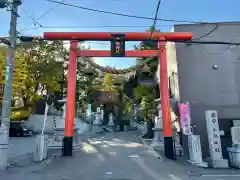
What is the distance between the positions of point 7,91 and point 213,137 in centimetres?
A: 865

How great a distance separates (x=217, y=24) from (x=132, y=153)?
816cm

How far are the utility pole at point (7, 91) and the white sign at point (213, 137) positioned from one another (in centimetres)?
814

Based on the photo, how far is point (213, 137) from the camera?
9.56 m

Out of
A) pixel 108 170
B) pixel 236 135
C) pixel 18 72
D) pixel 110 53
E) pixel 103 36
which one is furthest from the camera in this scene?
pixel 18 72

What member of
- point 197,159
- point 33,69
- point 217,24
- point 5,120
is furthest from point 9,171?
point 33,69

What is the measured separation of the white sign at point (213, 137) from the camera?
935cm

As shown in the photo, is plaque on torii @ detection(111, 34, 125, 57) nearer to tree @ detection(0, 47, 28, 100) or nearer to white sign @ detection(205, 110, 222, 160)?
Result: white sign @ detection(205, 110, 222, 160)

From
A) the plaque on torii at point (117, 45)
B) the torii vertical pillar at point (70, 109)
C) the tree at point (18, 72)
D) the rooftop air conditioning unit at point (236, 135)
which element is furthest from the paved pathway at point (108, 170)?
the tree at point (18, 72)

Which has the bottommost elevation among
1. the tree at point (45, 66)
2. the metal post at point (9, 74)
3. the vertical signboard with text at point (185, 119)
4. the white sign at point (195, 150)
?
the white sign at point (195, 150)

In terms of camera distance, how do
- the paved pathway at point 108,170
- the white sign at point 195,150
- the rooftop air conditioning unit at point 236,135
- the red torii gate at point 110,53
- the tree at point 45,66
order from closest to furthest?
the paved pathway at point 108,170
the white sign at point 195,150
the rooftop air conditioning unit at point 236,135
the red torii gate at point 110,53
the tree at point 45,66

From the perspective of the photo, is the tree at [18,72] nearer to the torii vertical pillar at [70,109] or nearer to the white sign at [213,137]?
the torii vertical pillar at [70,109]

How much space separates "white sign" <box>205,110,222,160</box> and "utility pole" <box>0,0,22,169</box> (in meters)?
8.14

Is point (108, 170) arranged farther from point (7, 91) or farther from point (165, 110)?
point (7, 91)

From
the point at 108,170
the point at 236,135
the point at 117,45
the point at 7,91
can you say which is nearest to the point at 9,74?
the point at 7,91
